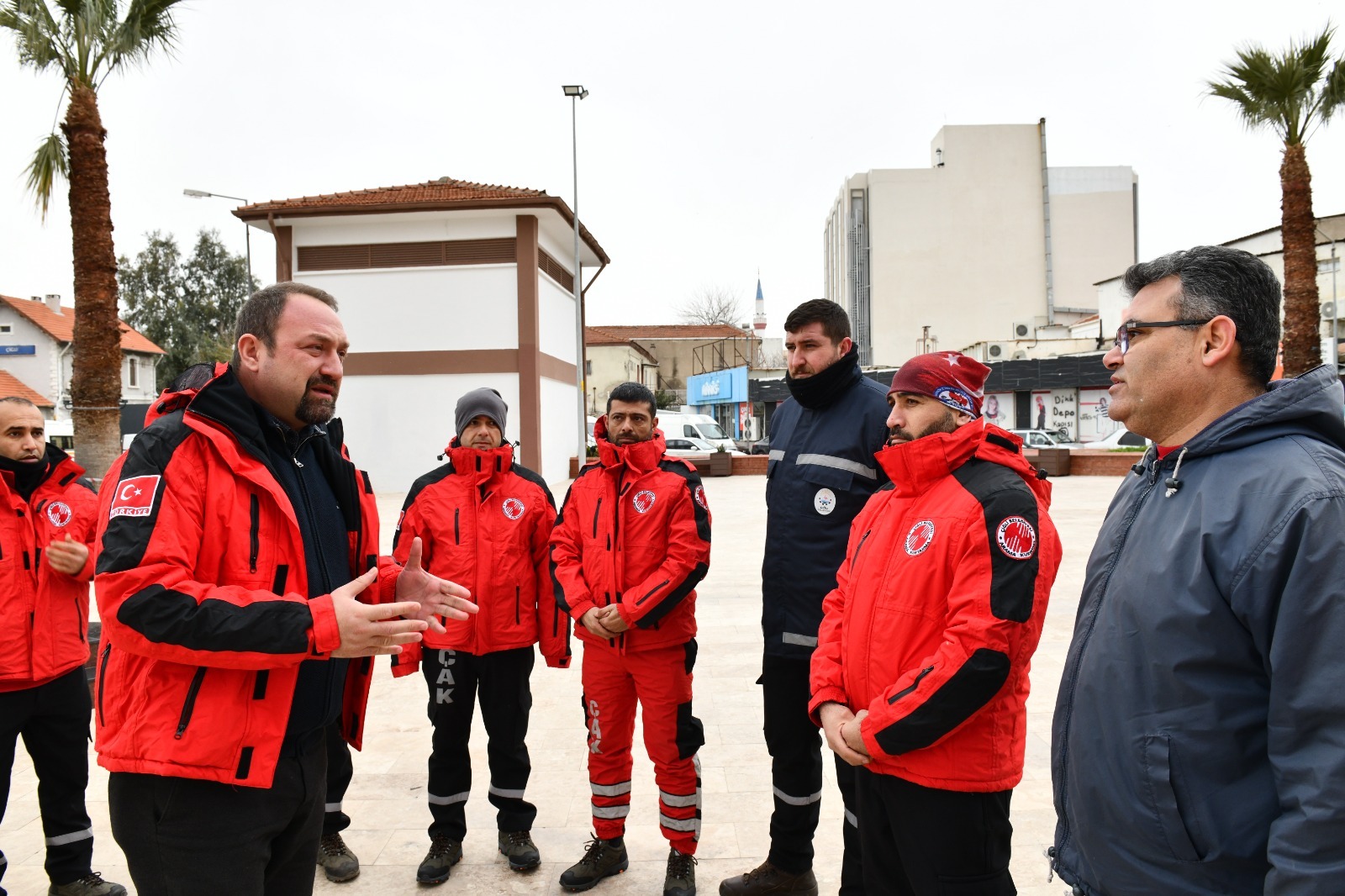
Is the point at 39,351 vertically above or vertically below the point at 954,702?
above

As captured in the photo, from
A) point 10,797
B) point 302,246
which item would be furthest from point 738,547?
point 302,246

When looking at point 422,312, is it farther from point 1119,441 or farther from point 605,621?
point 1119,441

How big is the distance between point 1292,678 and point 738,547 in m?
11.2

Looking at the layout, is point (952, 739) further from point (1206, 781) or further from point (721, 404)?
point (721, 404)

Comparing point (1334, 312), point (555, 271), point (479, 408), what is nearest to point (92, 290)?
point (479, 408)

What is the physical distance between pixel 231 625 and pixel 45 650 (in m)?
2.13

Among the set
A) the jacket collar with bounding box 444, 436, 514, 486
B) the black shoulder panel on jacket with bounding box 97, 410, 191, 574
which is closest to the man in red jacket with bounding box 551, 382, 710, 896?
the jacket collar with bounding box 444, 436, 514, 486

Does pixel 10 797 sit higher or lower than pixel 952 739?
lower

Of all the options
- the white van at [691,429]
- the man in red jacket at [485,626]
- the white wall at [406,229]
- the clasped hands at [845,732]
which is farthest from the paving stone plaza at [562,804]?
the white van at [691,429]

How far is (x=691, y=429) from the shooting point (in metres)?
30.3

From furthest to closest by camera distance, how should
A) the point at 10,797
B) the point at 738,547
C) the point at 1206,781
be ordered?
the point at 738,547
the point at 10,797
the point at 1206,781

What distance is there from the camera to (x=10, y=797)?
173 inches

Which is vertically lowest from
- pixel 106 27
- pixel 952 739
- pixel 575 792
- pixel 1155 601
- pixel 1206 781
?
pixel 575 792

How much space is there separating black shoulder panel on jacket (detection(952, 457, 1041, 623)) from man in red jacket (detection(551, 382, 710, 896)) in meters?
1.47
